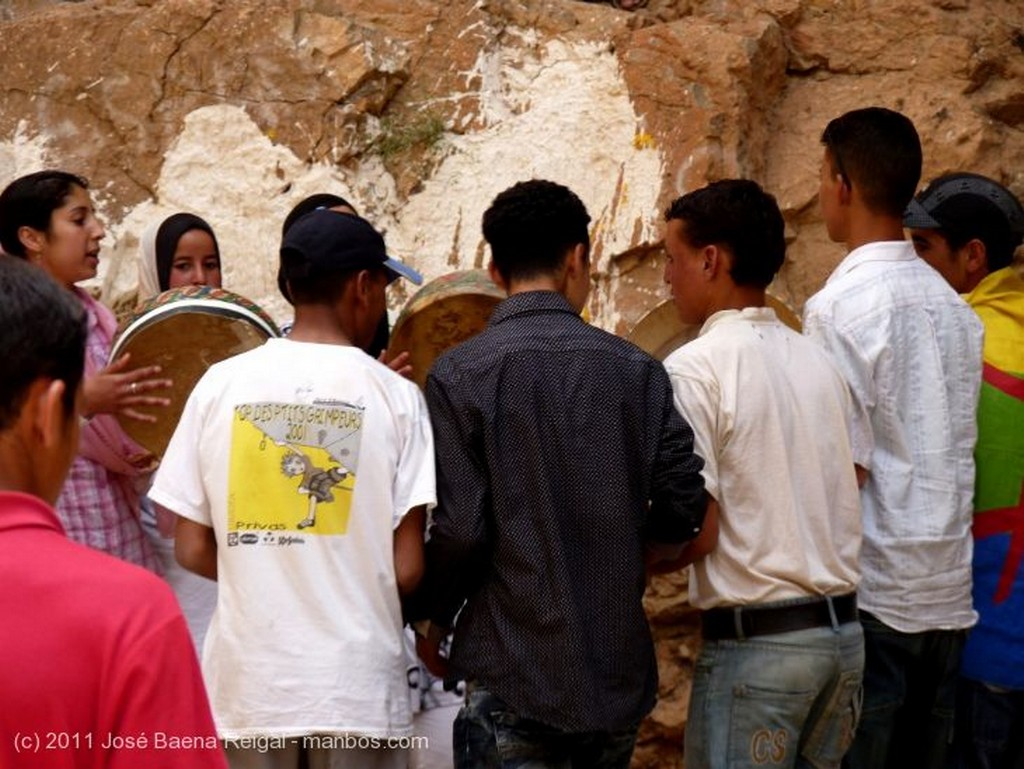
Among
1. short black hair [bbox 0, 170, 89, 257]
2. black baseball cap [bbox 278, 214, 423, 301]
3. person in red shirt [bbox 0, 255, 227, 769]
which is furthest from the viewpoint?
short black hair [bbox 0, 170, 89, 257]

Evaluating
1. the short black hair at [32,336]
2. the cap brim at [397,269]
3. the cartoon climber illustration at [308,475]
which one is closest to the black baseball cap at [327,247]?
the cap brim at [397,269]

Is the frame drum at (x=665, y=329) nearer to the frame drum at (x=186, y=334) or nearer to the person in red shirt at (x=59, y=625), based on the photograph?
the frame drum at (x=186, y=334)

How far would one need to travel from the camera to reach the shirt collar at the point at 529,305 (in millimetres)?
3531

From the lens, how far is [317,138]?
20.4 feet

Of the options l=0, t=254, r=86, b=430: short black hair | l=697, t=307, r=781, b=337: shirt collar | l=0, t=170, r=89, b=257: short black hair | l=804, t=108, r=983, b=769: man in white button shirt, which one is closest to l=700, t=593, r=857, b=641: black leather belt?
l=804, t=108, r=983, b=769: man in white button shirt

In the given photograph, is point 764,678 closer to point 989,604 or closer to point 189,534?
point 989,604

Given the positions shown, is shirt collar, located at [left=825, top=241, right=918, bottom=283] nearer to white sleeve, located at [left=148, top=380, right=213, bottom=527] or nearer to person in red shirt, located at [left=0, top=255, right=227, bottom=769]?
white sleeve, located at [left=148, top=380, right=213, bottom=527]

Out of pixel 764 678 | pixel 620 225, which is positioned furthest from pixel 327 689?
pixel 620 225

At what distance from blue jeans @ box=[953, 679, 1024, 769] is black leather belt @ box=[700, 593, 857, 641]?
2.83 ft

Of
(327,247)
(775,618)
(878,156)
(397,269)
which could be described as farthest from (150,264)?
(775,618)

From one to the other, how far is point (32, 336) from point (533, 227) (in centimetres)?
176

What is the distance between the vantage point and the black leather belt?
366 centimetres

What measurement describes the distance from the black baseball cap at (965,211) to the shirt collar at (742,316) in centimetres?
84

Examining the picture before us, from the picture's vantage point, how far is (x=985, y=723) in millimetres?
4324
